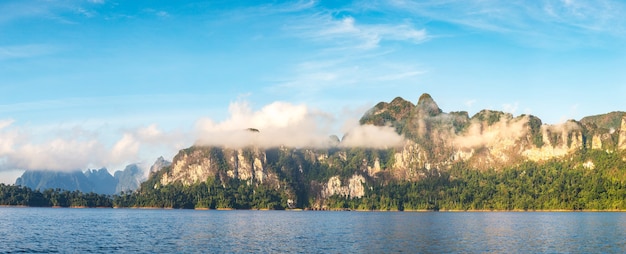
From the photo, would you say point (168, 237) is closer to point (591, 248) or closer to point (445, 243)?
point (445, 243)

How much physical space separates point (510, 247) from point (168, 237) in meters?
69.8

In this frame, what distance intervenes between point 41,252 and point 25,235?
38599 mm

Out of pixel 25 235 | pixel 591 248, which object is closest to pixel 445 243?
pixel 591 248

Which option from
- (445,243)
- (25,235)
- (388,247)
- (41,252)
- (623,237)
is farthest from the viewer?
(25,235)

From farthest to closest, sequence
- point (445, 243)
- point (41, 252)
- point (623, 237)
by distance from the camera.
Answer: point (623, 237) < point (445, 243) < point (41, 252)

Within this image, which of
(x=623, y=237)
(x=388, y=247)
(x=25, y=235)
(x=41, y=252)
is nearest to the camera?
(x=41, y=252)

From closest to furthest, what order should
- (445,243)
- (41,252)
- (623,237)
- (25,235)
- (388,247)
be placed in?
(41,252) → (388,247) → (445,243) → (623,237) → (25,235)

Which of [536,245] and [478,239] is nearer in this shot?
[536,245]

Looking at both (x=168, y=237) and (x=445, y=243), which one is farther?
(x=168, y=237)

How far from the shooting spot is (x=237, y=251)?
3723 inches

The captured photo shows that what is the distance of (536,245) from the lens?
10212 centimetres

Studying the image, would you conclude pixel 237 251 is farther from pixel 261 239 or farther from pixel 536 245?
pixel 536 245

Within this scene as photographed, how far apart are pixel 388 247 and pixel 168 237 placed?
50.0 metres

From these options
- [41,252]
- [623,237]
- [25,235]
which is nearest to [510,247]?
[623,237]
